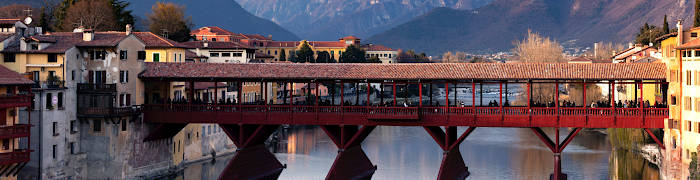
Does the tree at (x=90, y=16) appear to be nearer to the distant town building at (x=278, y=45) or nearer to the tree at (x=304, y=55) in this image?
the distant town building at (x=278, y=45)

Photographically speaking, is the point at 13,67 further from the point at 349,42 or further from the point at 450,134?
the point at 349,42

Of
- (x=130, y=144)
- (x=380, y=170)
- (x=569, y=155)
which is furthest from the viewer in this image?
(x=569, y=155)

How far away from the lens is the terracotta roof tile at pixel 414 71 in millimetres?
52938

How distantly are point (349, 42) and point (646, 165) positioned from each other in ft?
419

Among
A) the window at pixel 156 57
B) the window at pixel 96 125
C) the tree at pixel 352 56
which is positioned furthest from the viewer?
the tree at pixel 352 56

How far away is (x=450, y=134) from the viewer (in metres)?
58.1

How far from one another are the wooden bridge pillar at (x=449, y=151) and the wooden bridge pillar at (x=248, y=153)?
33.4ft

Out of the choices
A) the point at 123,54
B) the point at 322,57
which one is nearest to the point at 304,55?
the point at 322,57

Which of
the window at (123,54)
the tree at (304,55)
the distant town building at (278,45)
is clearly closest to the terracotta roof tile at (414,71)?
the window at (123,54)

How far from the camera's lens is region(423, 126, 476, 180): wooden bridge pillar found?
2147 inches

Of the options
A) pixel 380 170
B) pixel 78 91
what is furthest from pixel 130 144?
pixel 380 170

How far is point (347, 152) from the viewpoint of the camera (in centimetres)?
5700

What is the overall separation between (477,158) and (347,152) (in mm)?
17710

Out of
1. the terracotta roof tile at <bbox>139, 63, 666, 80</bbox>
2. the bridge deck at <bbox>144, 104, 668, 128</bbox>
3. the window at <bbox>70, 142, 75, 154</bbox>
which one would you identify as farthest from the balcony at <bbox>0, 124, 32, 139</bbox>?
the bridge deck at <bbox>144, 104, 668, 128</bbox>
